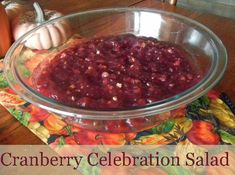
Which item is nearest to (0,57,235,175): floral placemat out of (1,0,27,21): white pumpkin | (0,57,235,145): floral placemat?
(0,57,235,145): floral placemat

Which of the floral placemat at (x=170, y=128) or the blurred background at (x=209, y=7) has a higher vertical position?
the blurred background at (x=209, y=7)

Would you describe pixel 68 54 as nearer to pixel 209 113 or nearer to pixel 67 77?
pixel 67 77

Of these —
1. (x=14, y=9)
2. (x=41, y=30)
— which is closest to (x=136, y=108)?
(x=41, y=30)

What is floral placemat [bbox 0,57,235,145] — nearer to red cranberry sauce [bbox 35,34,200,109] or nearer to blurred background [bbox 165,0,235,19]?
red cranberry sauce [bbox 35,34,200,109]

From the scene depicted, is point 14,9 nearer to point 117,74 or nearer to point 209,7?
point 117,74

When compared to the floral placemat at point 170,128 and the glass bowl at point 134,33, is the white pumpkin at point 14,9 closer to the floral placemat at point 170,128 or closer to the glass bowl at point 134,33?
the glass bowl at point 134,33

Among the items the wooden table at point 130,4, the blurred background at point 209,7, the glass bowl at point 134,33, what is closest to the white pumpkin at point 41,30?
the glass bowl at point 134,33

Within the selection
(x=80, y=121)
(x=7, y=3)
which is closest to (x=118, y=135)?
(x=80, y=121)
